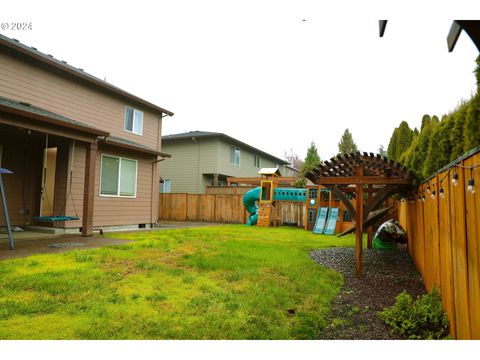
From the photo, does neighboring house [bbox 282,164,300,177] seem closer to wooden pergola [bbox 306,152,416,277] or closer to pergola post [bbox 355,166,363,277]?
wooden pergola [bbox 306,152,416,277]

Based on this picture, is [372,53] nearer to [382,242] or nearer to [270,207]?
[382,242]

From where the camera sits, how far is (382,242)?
708 cm

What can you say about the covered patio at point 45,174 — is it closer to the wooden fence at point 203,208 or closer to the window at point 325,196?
the wooden fence at point 203,208

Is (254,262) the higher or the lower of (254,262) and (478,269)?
the lower

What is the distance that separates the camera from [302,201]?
563 inches

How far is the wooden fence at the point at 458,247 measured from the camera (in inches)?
80.4

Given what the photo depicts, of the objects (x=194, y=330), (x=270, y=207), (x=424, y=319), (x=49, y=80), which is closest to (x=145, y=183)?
(x=49, y=80)

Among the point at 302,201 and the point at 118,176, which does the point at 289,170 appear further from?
the point at 118,176

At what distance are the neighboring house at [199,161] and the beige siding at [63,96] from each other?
26.2ft

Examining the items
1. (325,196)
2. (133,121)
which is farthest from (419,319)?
(133,121)

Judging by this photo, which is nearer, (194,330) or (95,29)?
(95,29)

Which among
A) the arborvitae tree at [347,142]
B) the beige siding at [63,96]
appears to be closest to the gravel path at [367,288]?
the beige siding at [63,96]

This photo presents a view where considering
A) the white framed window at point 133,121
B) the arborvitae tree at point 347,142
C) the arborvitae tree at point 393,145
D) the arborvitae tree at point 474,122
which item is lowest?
the arborvitae tree at point 474,122

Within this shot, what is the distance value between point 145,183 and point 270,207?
5700 millimetres
